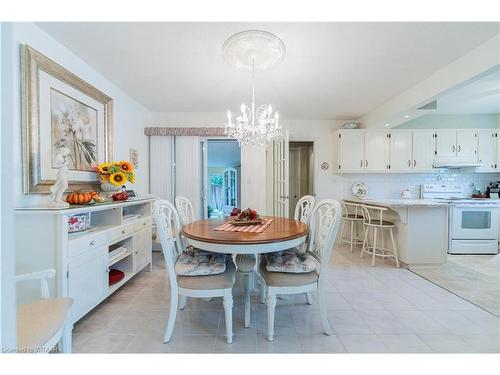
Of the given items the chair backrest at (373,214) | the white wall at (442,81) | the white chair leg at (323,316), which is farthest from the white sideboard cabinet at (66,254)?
the white wall at (442,81)

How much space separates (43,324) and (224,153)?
18.4 feet

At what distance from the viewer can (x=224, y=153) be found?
639cm

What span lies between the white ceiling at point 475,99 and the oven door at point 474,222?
1.67m

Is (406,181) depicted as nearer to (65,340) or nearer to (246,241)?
(246,241)

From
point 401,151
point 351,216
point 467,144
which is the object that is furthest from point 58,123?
point 467,144

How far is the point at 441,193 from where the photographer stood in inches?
163

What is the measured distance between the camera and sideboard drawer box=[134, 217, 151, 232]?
8.35ft

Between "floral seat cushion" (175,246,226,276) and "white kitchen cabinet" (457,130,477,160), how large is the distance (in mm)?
4621

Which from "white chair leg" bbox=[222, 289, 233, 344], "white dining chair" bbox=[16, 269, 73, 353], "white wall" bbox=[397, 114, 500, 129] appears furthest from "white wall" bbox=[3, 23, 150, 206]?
"white wall" bbox=[397, 114, 500, 129]

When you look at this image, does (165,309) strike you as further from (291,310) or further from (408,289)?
(408,289)

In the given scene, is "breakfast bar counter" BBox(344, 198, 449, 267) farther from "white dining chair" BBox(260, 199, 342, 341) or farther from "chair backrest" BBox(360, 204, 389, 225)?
"white dining chair" BBox(260, 199, 342, 341)

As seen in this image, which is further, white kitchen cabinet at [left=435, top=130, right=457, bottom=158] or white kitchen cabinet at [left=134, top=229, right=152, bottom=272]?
white kitchen cabinet at [left=435, top=130, right=457, bottom=158]

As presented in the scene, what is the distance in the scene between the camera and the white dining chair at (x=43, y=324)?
0.93 metres
